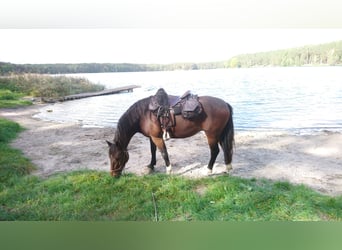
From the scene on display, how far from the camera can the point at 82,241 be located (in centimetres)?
243

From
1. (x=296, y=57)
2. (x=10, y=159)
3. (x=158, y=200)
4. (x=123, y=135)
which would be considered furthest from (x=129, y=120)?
(x=296, y=57)

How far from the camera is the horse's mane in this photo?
2.52 metres

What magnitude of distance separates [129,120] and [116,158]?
36 cm

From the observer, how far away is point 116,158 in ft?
8.31

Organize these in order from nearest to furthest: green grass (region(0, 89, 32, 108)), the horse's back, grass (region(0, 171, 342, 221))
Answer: grass (region(0, 171, 342, 221))
the horse's back
green grass (region(0, 89, 32, 108))

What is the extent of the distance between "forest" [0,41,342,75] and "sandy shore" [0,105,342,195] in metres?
0.39

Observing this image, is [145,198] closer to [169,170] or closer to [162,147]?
[169,170]

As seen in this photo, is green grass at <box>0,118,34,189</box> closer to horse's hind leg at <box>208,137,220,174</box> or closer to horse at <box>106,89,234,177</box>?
horse at <box>106,89,234,177</box>

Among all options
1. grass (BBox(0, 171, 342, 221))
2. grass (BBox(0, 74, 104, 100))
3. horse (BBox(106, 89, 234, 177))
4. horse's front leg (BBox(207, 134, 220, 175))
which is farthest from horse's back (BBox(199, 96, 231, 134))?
grass (BBox(0, 74, 104, 100))

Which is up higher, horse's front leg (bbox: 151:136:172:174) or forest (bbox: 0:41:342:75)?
forest (bbox: 0:41:342:75)

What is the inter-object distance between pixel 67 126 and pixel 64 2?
111 cm

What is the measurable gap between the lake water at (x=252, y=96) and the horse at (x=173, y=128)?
11 centimetres

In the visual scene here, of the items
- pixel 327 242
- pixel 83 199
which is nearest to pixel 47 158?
pixel 83 199

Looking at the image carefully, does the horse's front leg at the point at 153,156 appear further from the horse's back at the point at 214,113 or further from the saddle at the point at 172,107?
the horse's back at the point at 214,113
